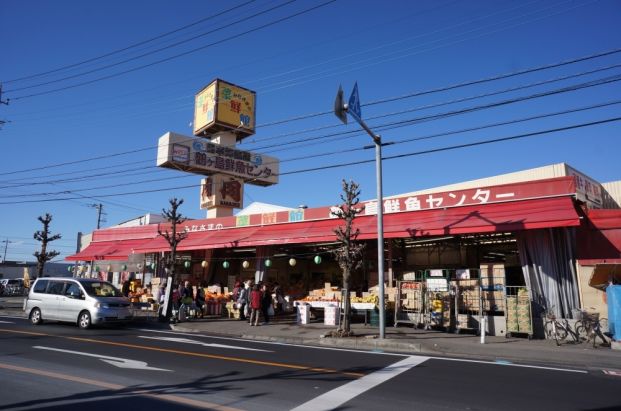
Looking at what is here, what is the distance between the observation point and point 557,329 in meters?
13.4

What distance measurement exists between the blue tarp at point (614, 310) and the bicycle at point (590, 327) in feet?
1.17

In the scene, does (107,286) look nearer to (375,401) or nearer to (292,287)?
(292,287)

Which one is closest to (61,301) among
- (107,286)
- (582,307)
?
(107,286)

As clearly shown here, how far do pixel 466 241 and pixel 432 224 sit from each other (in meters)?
5.26

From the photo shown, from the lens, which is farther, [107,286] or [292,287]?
[292,287]

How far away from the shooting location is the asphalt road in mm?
6359

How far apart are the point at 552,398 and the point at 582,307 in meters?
8.29

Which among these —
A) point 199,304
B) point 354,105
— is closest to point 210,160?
point 199,304

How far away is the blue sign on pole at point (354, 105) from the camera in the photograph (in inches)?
→ 488

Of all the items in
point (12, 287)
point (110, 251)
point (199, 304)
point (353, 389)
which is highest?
point (110, 251)

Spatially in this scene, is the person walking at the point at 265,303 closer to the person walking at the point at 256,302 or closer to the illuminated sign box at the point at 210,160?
the person walking at the point at 256,302

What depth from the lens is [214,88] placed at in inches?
1233

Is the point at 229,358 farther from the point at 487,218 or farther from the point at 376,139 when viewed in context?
the point at 487,218

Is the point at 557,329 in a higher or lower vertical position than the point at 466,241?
lower
